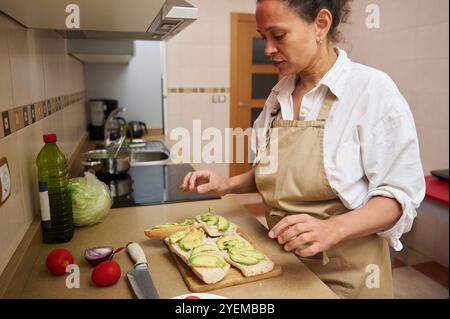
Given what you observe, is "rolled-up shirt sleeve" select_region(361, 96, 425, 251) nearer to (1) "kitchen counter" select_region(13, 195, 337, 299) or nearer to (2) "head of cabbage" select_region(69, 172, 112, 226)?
(1) "kitchen counter" select_region(13, 195, 337, 299)

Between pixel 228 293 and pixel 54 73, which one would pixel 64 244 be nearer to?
pixel 228 293

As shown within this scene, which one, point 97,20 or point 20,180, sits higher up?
point 97,20

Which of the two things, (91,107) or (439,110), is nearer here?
(439,110)

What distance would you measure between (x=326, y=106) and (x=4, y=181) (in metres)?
0.72

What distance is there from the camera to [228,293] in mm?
643

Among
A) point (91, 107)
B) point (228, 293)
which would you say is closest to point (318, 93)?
point (228, 293)

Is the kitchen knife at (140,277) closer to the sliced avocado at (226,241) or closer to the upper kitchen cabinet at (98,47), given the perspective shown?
the sliced avocado at (226,241)

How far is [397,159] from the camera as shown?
0.75m

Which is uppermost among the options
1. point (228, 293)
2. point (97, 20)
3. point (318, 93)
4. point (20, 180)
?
point (97, 20)

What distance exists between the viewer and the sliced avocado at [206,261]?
66cm

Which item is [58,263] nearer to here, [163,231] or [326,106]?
[163,231]
